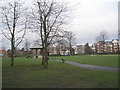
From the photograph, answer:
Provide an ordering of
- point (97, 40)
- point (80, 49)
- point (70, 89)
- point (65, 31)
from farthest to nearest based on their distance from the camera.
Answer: point (80, 49) < point (97, 40) < point (65, 31) < point (70, 89)

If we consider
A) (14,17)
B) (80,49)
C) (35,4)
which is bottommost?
(80,49)

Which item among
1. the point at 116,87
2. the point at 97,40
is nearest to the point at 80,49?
the point at 97,40

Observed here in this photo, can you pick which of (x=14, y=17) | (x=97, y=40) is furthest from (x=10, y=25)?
(x=97, y=40)

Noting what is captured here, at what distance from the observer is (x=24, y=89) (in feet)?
19.0

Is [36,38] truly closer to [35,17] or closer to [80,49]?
[35,17]

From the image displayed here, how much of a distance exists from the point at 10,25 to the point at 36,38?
13.6 ft

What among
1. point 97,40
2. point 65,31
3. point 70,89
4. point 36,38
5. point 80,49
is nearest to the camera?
point 70,89

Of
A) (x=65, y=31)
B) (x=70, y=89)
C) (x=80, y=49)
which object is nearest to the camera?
(x=70, y=89)

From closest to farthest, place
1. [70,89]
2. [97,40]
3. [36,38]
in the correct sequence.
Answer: [70,89], [36,38], [97,40]

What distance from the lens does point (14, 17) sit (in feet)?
55.7

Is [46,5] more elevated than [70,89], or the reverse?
[46,5]

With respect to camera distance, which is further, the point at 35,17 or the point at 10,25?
the point at 10,25

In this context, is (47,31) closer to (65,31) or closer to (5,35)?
(65,31)

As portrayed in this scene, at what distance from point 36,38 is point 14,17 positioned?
4367 millimetres
